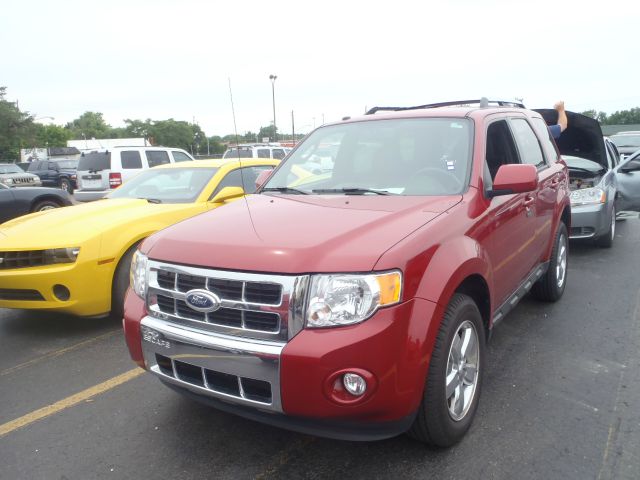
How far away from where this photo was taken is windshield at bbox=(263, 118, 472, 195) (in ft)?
10.8

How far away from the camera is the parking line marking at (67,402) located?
3.13m

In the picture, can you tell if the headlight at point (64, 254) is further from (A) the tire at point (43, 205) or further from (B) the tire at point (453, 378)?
(A) the tire at point (43, 205)

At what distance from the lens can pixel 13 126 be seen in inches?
1823

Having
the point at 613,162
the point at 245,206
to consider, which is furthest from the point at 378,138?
the point at 613,162

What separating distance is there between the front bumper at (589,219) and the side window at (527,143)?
2.62 m

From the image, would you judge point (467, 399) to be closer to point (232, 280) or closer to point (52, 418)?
point (232, 280)

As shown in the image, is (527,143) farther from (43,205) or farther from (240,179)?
(43,205)

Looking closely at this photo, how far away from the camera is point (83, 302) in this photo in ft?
14.5

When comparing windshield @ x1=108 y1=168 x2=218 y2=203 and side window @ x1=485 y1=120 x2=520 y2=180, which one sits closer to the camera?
side window @ x1=485 y1=120 x2=520 y2=180

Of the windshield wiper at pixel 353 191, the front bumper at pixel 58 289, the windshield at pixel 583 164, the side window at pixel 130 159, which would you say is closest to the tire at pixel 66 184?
the side window at pixel 130 159

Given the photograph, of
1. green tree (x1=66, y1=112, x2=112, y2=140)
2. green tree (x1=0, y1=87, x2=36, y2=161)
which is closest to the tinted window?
green tree (x1=0, y1=87, x2=36, y2=161)

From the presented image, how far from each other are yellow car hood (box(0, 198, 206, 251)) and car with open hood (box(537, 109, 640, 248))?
4.98 metres

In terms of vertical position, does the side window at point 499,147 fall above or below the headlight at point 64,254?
above

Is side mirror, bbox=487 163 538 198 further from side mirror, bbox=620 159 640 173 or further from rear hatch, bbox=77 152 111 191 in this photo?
rear hatch, bbox=77 152 111 191
